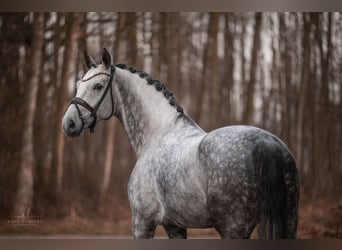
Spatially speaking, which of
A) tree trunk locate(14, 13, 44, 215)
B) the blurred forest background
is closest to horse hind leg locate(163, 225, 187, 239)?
the blurred forest background

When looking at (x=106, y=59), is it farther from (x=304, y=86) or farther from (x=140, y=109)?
(x=304, y=86)

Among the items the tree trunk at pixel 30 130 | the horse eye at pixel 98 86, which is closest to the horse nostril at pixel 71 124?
the horse eye at pixel 98 86

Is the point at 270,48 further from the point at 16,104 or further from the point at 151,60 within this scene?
the point at 16,104

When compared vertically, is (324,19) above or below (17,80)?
above

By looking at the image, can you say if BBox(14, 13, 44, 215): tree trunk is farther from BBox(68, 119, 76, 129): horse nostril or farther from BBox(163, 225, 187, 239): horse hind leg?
BBox(163, 225, 187, 239): horse hind leg

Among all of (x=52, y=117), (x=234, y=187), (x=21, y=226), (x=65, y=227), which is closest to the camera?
(x=234, y=187)

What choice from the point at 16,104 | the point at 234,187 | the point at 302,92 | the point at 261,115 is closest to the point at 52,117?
the point at 16,104

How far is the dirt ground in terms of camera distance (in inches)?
248

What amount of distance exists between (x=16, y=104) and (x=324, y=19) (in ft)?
17.2

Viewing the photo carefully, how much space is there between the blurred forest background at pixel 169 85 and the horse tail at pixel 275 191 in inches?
147

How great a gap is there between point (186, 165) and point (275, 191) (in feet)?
2.27

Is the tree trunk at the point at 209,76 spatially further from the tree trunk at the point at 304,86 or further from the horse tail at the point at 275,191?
the horse tail at the point at 275,191

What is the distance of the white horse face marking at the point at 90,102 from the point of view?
159 inches

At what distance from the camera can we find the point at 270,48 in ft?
24.4
